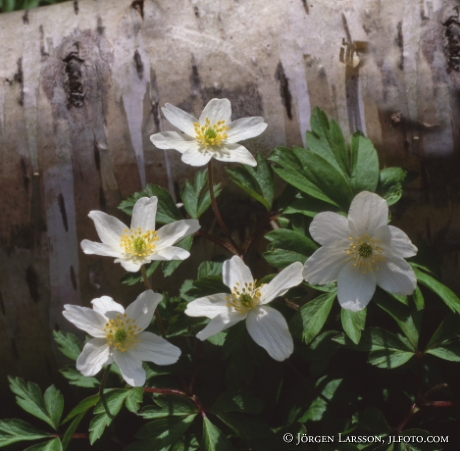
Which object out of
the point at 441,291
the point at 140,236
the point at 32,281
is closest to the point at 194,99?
the point at 140,236

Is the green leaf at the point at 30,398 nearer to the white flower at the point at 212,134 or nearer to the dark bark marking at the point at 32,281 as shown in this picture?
the dark bark marking at the point at 32,281

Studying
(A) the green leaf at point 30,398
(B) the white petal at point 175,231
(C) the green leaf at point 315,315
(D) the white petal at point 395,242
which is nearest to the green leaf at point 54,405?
(A) the green leaf at point 30,398

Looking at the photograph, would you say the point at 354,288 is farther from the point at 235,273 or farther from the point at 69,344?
the point at 69,344

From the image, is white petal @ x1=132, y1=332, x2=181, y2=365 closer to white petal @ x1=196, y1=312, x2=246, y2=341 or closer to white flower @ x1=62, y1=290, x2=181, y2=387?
white flower @ x1=62, y1=290, x2=181, y2=387

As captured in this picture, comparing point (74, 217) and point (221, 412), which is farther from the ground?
point (74, 217)

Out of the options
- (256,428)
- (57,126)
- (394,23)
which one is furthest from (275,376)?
(394,23)

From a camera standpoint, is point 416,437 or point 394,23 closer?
point 416,437

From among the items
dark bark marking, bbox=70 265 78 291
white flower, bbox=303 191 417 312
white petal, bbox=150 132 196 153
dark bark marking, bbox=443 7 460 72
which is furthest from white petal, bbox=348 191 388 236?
dark bark marking, bbox=70 265 78 291

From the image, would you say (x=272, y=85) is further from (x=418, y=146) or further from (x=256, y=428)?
(x=256, y=428)
